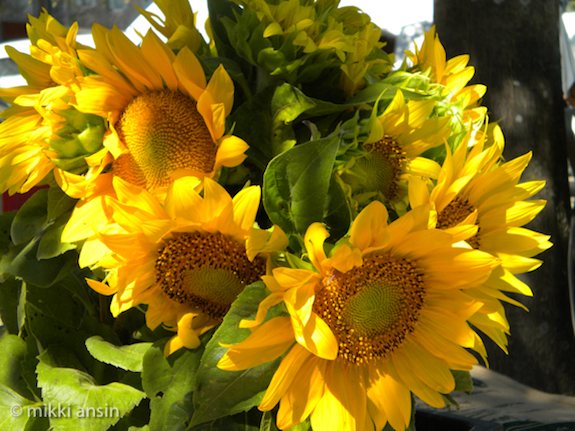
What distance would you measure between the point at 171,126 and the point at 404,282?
0.29 metres

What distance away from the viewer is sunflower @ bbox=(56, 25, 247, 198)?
0.86 metres

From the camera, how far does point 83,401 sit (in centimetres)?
90

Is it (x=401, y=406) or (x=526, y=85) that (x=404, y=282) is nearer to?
(x=401, y=406)

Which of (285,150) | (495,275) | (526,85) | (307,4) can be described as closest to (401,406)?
(495,275)

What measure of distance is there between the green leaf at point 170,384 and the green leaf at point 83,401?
0.04 metres

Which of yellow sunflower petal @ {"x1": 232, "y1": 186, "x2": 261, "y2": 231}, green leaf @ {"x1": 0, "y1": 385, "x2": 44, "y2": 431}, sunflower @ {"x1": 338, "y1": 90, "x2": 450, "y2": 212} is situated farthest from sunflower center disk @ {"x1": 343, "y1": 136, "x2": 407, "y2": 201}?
green leaf @ {"x1": 0, "y1": 385, "x2": 44, "y2": 431}

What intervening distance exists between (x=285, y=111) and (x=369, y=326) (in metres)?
0.24

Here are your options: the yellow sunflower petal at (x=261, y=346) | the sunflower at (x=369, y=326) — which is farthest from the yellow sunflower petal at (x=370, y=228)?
the yellow sunflower petal at (x=261, y=346)

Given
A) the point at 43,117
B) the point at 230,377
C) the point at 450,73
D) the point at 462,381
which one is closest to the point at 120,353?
the point at 230,377

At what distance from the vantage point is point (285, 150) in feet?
2.85

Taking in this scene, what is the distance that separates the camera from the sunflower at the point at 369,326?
760 millimetres

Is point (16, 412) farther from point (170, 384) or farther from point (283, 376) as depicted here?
point (283, 376)

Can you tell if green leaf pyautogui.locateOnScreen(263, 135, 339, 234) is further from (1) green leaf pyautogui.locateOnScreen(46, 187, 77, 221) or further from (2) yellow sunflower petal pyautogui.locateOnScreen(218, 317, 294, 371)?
(1) green leaf pyautogui.locateOnScreen(46, 187, 77, 221)

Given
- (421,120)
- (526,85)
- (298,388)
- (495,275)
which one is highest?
(421,120)
